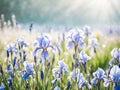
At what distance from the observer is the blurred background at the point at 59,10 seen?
19.5m

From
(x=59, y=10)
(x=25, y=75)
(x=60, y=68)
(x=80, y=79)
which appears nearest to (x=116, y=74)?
(x=80, y=79)

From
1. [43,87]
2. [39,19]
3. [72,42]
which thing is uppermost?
[39,19]

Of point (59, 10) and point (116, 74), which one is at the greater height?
point (59, 10)

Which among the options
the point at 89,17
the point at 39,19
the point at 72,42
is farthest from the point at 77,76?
the point at 89,17

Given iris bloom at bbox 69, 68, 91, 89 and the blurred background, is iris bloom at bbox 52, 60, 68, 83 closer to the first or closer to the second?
iris bloom at bbox 69, 68, 91, 89

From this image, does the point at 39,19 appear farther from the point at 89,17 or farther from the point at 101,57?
the point at 101,57

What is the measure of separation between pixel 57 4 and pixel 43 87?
20.5m

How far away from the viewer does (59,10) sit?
2355 centimetres

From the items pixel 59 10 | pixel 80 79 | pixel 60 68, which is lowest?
pixel 80 79

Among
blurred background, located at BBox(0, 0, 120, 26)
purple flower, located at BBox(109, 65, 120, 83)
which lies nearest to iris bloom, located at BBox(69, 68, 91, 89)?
purple flower, located at BBox(109, 65, 120, 83)

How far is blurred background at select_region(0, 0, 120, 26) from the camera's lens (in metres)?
19.5

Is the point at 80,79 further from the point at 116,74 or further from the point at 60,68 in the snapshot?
the point at 116,74

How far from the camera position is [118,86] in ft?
8.19

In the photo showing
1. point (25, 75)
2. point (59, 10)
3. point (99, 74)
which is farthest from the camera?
point (59, 10)
